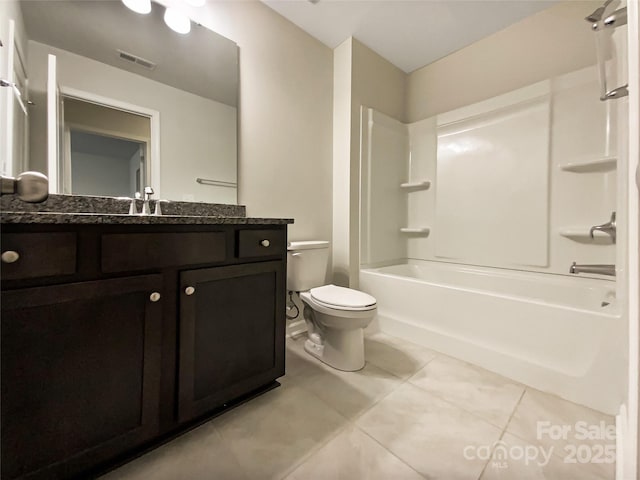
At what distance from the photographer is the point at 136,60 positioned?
4.61 feet

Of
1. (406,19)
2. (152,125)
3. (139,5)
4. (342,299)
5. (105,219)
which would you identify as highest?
(406,19)

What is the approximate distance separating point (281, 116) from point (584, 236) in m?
2.26

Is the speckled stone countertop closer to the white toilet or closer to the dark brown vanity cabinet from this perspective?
the dark brown vanity cabinet

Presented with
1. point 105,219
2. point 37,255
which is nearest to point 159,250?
point 105,219

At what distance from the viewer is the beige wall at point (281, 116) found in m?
1.77

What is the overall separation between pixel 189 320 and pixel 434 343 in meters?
1.57

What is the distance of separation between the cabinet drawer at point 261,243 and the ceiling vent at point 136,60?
45.1 inches

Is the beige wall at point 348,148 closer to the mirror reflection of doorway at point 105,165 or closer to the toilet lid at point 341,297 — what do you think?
the toilet lid at point 341,297

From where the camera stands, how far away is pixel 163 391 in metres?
0.94

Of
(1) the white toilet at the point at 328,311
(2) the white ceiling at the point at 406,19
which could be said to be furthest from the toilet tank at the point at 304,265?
(2) the white ceiling at the point at 406,19

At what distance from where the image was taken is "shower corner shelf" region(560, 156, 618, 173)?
5.46 feet

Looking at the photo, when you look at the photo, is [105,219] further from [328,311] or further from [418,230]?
[418,230]

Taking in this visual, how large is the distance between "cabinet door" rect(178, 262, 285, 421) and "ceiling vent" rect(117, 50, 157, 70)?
→ 1.25m

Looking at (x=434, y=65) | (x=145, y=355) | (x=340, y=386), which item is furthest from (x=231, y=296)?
(x=434, y=65)
